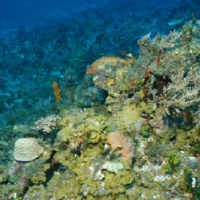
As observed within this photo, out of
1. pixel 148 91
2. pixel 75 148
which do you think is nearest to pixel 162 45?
pixel 148 91

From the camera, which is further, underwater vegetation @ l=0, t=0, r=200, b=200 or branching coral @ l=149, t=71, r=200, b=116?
branching coral @ l=149, t=71, r=200, b=116

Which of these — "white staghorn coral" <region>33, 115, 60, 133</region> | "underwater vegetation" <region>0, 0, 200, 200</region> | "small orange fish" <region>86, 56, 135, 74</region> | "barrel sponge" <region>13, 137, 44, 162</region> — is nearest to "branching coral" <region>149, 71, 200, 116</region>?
"underwater vegetation" <region>0, 0, 200, 200</region>

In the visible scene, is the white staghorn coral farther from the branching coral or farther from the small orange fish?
the small orange fish

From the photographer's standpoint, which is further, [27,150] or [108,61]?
[108,61]

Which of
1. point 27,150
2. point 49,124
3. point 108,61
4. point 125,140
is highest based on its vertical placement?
point 108,61

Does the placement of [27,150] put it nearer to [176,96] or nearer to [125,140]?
[125,140]

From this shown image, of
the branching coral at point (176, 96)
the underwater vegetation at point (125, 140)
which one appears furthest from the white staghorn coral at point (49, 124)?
the branching coral at point (176, 96)

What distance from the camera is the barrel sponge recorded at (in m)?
4.26

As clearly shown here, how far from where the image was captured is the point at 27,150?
4254 mm

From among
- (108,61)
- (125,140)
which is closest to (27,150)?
(125,140)

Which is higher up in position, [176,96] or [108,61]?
[108,61]

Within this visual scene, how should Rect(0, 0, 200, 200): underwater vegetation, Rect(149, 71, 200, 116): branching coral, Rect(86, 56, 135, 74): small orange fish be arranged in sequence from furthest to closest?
1. Rect(86, 56, 135, 74): small orange fish
2. Rect(149, 71, 200, 116): branching coral
3. Rect(0, 0, 200, 200): underwater vegetation

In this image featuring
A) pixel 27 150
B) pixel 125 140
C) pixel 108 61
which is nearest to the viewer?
pixel 125 140

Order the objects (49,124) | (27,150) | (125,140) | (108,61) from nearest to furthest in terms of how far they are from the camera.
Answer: (125,140) → (27,150) → (49,124) → (108,61)
